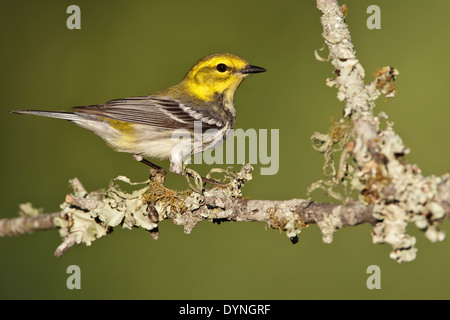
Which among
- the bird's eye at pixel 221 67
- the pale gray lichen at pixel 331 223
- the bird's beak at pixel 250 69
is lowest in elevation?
the pale gray lichen at pixel 331 223

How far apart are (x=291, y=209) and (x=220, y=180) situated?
0.67 meters

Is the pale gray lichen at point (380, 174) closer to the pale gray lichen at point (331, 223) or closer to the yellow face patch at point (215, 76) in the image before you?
the pale gray lichen at point (331, 223)

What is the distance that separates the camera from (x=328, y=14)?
228 cm

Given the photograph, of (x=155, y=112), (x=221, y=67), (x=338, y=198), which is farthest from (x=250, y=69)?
(x=338, y=198)

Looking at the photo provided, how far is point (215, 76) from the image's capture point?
12.8ft

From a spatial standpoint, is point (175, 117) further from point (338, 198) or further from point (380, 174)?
point (380, 174)

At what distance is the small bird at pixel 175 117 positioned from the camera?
3.41 m

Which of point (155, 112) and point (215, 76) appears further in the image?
point (215, 76)

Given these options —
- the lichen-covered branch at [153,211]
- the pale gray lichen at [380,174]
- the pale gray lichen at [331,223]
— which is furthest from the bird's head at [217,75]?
the pale gray lichen at [331,223]

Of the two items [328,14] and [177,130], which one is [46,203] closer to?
[177,130]

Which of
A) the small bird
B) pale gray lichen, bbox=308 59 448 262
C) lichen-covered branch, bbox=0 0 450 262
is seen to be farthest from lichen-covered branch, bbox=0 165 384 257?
the small bird

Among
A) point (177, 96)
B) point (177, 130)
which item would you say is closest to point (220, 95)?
point (177, 96)

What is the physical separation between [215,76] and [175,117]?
0.55 meters

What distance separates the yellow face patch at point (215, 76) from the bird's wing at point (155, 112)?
25 cm
